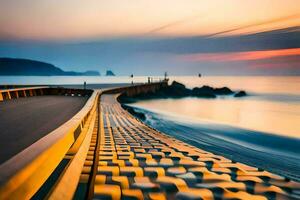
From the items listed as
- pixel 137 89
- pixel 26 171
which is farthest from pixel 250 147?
pixel 137 89

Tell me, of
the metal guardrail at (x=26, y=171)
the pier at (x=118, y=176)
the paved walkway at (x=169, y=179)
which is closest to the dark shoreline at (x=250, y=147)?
the paved walkway at (x=169, y=179)

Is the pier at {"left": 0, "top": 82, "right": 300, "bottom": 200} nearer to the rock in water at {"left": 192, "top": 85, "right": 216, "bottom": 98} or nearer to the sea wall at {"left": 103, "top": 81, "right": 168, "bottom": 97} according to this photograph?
the sea wall at {"left": 103, "top": 81, "right": 168, "bottom": 97}

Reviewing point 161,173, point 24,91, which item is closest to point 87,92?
point 24,91

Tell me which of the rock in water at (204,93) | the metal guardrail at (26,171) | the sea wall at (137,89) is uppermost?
the metal guardrail at (26,171)

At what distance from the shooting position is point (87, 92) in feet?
98.4

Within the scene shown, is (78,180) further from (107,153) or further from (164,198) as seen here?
(107,153)

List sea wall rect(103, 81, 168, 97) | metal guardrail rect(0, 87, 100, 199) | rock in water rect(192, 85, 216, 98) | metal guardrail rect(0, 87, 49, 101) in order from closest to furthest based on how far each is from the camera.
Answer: metal guardrail rect(0, 87, 100, 199) < metal guardrail rect(0, 87, 49, 101) < sea wall rect(103, 81, 168, 97) < rock in water rect(192, 85, 216, 98)

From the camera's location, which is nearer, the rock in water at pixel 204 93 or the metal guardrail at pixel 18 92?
the metal guardrail at pixel 18 92

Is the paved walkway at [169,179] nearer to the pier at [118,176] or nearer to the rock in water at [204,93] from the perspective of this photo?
the pier at [118,176]

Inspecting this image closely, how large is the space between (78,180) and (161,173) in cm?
156

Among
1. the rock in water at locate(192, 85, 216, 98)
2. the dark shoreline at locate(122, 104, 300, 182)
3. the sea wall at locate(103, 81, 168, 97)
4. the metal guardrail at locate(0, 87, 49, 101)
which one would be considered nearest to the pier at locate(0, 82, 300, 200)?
the dark shoreline at locate(122, 104, 300, 182)

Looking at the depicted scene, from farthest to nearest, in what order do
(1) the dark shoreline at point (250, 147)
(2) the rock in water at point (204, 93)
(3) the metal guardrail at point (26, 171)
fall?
(2) the rock in water at point (204, 93) < (1) the dark shoreline at point (250, 147) < (3) the metal guardrail at point (26, 171)

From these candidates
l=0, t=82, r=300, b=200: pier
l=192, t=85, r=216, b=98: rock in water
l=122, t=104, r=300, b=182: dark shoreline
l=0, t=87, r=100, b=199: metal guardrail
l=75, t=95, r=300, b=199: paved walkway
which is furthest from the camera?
l=192, t=85, r=216, b=98: rock in water

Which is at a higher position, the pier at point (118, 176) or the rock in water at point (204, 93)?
the pier at point (118, 176)
